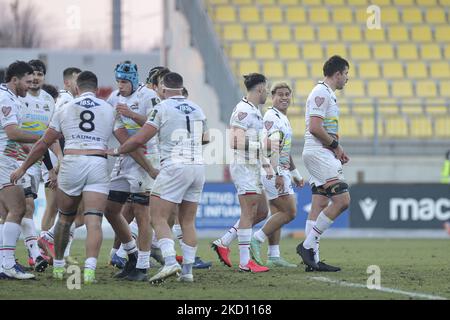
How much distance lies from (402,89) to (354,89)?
52.0 inches

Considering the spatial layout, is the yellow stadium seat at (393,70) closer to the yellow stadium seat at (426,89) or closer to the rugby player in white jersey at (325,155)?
the yellow stadium seat at (426,89)

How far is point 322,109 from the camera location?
13352 mm

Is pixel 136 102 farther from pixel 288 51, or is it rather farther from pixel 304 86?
pixel 288 51

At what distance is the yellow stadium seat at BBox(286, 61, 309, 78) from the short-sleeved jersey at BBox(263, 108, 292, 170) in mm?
14326

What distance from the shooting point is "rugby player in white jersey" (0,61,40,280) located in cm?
1218

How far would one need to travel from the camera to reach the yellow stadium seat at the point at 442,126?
26.4m

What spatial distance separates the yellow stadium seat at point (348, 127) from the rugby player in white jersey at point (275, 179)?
11.8 m

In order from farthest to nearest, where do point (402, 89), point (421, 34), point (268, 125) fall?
point (421, 34) < point (402, 89) < point (268, 125)

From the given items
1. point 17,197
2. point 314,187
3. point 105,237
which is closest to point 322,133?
point 314,187

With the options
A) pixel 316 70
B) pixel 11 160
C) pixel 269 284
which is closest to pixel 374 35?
pixel 316 70

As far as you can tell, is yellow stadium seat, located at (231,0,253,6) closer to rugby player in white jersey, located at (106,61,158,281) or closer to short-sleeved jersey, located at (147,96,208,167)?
rugby player in white jersey, located at (106,61,158,281)

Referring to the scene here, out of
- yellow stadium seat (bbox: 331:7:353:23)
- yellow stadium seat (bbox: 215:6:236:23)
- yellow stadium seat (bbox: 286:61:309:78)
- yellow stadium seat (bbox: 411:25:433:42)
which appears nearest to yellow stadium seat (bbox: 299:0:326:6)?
yellow stadium seat (bbox: 331:7:353:23)

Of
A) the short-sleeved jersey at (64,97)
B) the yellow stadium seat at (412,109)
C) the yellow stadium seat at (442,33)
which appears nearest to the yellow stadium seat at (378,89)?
the yellow stadium seat at (412,109)
